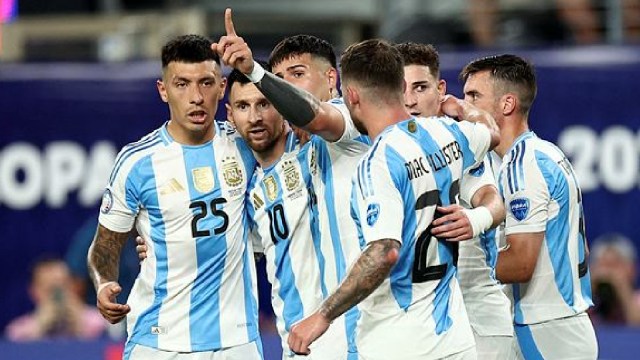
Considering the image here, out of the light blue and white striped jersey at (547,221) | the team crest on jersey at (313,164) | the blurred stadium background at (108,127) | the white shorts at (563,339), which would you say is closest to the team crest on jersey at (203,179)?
the team crest on jersey at (313,164)

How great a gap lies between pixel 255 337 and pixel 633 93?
5675 mm

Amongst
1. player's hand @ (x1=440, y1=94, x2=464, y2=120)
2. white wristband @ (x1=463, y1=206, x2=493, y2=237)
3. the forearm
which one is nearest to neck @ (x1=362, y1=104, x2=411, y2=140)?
white wristband @ (x1=463, y1=206, x2=493, y2=237)

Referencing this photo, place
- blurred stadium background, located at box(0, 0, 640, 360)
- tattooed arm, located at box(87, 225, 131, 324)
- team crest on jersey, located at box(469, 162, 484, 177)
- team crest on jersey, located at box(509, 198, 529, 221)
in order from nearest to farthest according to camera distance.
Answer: team crest on jersey, located at box(469, 162, 484, 177), tattooed arm, located at box(87, 225, 131, 324), team crest on jersey, located at box(509, 198, 529, 221), blurred stadium background, located at box(0, 0, 640, 360)

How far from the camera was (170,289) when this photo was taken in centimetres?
727

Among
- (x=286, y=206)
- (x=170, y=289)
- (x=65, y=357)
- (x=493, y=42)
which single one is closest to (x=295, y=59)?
(x=286, y=206)

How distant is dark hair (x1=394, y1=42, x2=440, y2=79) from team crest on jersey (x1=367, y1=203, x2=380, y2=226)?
5.03 feet

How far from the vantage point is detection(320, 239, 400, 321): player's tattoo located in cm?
605

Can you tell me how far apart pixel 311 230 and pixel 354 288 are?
1063 millimetres

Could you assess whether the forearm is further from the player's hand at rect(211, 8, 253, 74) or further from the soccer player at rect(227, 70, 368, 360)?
the player's hand at rect(211, 8, 253, 74)

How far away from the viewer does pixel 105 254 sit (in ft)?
24.0

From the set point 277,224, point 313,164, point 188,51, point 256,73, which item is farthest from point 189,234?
point 256,73

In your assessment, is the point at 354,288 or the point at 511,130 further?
the point at 511,130

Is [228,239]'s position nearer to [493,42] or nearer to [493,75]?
[493,75]

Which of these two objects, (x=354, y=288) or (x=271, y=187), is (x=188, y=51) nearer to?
(x=271, y=187)
